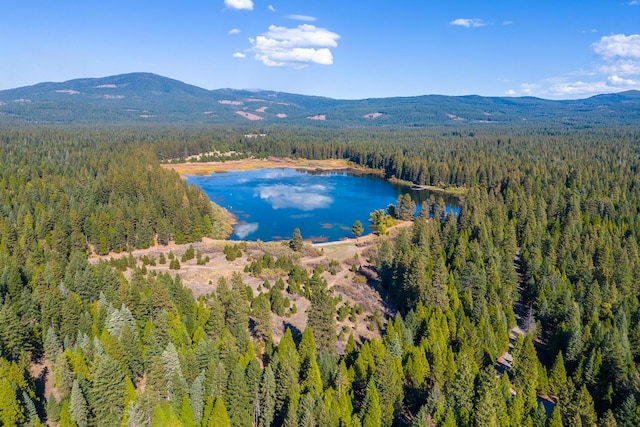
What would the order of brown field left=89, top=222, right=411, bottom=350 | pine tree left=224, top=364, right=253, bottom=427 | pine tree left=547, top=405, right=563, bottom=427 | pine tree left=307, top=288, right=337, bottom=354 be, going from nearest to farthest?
pine tree left=547, top=405, right=563, bottom=427, pine tree left=224, top=364, right=253, bottom=427, pine tree left=307, top=288, right=337, bottom=354, brown field left=89, top=222, right=411, bottom=350

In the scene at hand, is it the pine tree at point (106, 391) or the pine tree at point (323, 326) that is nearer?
the pine tree at point (106, 391)

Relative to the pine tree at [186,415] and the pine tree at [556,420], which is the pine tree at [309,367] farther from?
the pine tree at [556,420]

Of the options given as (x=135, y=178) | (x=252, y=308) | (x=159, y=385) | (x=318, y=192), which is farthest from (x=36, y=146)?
(x=159, y=385)

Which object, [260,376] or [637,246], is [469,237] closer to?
[637,246]

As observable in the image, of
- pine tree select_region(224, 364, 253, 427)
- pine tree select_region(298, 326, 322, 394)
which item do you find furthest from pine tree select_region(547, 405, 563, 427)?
pine tree select_region(224, 364, 253, 427)

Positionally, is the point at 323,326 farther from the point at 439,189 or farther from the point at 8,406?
the point at 439,189

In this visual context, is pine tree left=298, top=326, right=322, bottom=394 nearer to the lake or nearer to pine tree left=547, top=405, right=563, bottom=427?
pine tree left=547, top=405, right=563, bottom=427

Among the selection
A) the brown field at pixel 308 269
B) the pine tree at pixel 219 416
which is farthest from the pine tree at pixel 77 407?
the brown field at pixel 308 269
